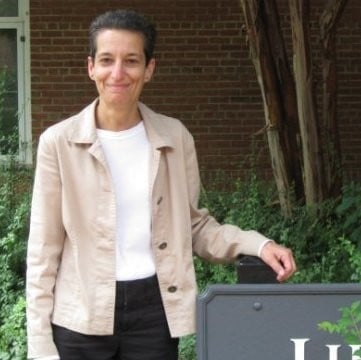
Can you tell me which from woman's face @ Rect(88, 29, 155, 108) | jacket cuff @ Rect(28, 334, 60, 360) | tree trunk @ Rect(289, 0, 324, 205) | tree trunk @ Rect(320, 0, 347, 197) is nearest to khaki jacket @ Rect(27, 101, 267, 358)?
jacket cuff @ Rect(28, 334, 60, 360)

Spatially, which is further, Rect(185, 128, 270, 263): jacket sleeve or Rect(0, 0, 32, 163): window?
Rect(0, 0, 32, 163): window

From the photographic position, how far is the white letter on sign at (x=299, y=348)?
2342mm

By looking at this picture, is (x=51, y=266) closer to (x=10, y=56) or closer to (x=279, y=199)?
(x=279, y=199)

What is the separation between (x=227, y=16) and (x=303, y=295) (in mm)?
7637

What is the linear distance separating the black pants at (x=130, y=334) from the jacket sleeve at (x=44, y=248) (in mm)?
64

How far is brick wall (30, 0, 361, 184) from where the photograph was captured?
962cm

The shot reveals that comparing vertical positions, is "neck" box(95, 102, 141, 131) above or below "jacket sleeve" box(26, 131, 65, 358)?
above

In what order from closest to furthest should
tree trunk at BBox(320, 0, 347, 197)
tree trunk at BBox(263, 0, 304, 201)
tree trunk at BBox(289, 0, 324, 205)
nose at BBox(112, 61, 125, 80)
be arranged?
nose at BBox(112, 61, 125, 80) < tree trunk at BBox(289, 0, 324, 205) < tree trunk at BBox(320, 0, 347, 197) < tree trunk at BBox(263, 0, 304, 201)

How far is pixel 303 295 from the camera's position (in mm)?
2385

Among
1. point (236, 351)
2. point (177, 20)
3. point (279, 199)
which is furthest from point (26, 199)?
point (236, 351)

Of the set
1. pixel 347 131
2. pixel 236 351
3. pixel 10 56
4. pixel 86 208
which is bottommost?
pixel 236 351

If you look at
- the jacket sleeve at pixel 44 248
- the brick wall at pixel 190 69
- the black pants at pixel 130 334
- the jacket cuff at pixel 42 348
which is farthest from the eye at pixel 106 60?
the brick wall at pixel 190 69

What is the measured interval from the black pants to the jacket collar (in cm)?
40

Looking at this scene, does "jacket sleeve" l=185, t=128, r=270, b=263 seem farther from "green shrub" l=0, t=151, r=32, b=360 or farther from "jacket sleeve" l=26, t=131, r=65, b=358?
"green shrub" l=0, t=151, r=32, b=360
